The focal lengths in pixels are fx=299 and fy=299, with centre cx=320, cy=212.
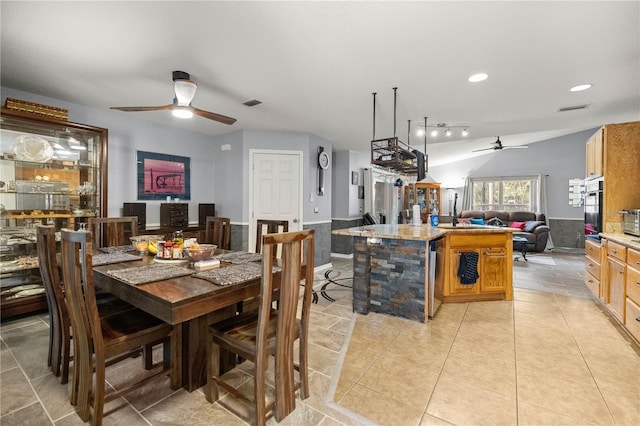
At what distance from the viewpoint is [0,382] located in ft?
6.39

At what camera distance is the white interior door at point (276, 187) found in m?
4.87

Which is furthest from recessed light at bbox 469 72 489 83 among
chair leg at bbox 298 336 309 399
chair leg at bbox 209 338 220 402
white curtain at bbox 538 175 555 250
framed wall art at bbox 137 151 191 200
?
white curtain at bbox 538 175 555 250

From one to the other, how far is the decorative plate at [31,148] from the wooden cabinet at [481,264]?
449cm

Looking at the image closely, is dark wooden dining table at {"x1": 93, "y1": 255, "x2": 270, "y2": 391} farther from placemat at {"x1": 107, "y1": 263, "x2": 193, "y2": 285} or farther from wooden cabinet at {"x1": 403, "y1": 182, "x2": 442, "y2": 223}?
wooden cabinet at {"x1": 403, "y1": 182, "x2": 442, "y2": 223}

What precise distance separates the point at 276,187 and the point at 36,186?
2898 millimetres

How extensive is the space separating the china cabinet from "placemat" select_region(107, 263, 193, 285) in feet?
6.84

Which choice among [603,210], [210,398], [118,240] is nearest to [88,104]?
[118,240]

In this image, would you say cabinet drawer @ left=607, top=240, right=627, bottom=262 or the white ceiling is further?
cabinet drawer @ left=607, top=240, right=627, bottom=262

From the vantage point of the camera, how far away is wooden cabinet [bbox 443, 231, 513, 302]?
3.41 metres

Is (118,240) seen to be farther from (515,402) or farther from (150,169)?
(515,402)

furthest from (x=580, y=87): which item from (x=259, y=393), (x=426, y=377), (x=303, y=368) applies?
(x=259, y=393)

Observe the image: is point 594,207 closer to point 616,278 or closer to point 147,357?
point 616,278

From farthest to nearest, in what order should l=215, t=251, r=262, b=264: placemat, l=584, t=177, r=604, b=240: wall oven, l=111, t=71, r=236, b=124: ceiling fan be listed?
l=584, t=177, r=604, b=240: wall oven < l=111, t=71, r=236, b=124: ceiling fan < l=215, t=251, r=262, b=264: placemat

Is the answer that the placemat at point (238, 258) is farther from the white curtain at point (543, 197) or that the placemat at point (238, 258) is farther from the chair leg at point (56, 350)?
the white curtain at point (543, 197)
